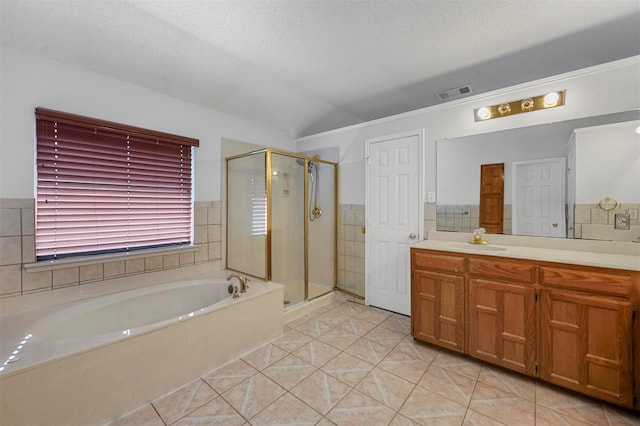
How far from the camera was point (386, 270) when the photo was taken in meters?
3.00

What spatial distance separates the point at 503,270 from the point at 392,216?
123 cm

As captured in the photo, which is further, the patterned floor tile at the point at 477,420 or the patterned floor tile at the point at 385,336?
the patterned floor tile at the point at 385,336

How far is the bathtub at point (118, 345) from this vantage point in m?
1.30

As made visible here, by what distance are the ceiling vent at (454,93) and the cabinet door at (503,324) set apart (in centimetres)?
182

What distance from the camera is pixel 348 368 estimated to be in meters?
1.97

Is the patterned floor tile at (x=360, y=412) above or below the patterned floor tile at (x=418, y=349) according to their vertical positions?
below

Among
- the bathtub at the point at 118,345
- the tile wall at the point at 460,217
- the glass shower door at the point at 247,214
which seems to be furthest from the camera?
the glass shower door at the point at 247,214

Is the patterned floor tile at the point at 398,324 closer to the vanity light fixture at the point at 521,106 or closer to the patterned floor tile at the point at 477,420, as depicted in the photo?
the patterned floor tile at the point at 477,420

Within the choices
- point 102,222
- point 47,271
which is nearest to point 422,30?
point 102,222

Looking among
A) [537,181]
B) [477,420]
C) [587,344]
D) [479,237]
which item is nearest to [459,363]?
[477,420]

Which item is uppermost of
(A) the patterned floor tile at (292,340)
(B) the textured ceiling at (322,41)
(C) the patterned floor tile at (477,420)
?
(B) the textured ceiling at (322,41)

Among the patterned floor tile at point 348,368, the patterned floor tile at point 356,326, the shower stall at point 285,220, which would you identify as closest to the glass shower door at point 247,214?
the shower stall at point 285,220

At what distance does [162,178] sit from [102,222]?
63 centimetres

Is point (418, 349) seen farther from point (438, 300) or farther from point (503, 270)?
point (503, 270)
